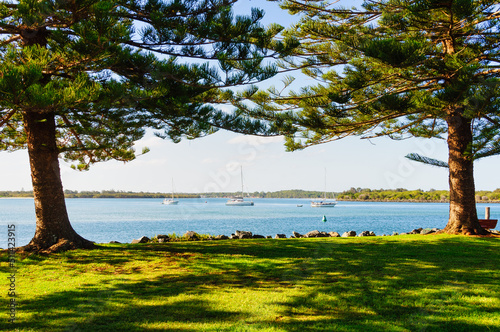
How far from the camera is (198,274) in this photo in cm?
474

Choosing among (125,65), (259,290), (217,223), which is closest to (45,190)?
(125,65)

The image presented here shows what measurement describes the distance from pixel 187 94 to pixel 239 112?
3.78ft

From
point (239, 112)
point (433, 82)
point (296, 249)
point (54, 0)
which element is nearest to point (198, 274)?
point (296, 249)

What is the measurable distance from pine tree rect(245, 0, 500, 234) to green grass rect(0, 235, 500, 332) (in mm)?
2678

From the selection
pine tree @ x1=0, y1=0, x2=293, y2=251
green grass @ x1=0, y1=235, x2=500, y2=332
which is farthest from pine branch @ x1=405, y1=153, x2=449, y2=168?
pine tree @ x1=0, y1=0, x2=293, y2=251

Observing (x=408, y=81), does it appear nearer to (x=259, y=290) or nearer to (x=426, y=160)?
(x=426, y=160)

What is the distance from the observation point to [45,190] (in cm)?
622

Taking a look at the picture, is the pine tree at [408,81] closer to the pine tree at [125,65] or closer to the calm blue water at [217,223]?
the pine tree at [125,65]

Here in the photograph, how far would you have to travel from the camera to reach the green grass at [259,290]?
3.05 meters

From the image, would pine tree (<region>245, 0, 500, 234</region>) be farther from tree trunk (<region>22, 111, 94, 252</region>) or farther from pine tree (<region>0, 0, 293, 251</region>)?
tree trunk (<region>22, 111, 94, 252</region>)

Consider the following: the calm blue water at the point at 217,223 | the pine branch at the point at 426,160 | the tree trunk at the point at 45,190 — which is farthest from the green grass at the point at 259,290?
the calm blue water at the point at 217,223

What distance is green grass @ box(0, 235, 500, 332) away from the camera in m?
3.05

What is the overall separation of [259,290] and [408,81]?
6.45m

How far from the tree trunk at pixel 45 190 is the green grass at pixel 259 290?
45cm
